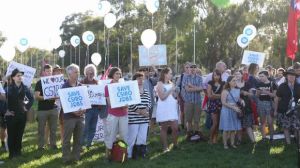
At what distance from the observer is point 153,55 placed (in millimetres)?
13664

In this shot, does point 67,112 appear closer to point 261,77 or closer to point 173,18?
point 261,77

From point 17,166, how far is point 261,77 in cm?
582

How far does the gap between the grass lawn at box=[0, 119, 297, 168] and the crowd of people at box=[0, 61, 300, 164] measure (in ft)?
0.84

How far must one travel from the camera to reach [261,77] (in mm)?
10156

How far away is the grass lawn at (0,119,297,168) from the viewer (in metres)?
8.21

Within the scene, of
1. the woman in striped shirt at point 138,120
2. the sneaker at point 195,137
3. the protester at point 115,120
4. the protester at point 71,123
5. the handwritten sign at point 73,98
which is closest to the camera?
the handwritten sign at point 73,98

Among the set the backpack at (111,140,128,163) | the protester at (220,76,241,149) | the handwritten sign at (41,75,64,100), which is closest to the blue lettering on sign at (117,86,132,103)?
the backpack at (111,140,128,163)

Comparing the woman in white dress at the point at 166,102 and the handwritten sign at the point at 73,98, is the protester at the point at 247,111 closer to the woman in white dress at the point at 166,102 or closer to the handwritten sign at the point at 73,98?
the woman in white dress at the point at 166,102

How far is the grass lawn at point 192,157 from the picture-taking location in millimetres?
8211

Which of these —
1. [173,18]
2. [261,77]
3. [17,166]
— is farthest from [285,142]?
[173,18]

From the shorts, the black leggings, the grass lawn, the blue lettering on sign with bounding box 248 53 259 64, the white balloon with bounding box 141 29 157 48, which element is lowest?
the grass lawn

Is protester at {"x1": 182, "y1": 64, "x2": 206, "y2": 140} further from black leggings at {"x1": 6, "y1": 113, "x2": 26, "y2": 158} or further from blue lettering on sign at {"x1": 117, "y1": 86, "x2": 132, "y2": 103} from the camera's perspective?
black leggings at {"x1": 6, "y1": 113, "x2": 26, "y2": 158}

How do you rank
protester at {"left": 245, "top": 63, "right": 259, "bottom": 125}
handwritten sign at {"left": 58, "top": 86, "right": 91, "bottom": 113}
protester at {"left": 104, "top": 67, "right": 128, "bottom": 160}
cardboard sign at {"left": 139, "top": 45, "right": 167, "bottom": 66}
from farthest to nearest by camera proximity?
cardboard sign at {"left": 139, "top": 45, "right": 167, "bottom": 66} → protester at {"left": 245, "top": 63, "right": 259, "bottom": 125} → protester at {"left": 104, "top": 67, "right": 128, "bottom": 160} → handwritten sign at {"left": 58, "top": 86, "right": 91, "bottom": 113}

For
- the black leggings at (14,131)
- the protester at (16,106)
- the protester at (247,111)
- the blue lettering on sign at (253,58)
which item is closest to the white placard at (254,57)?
the blue lettering on sign at (253,58)
